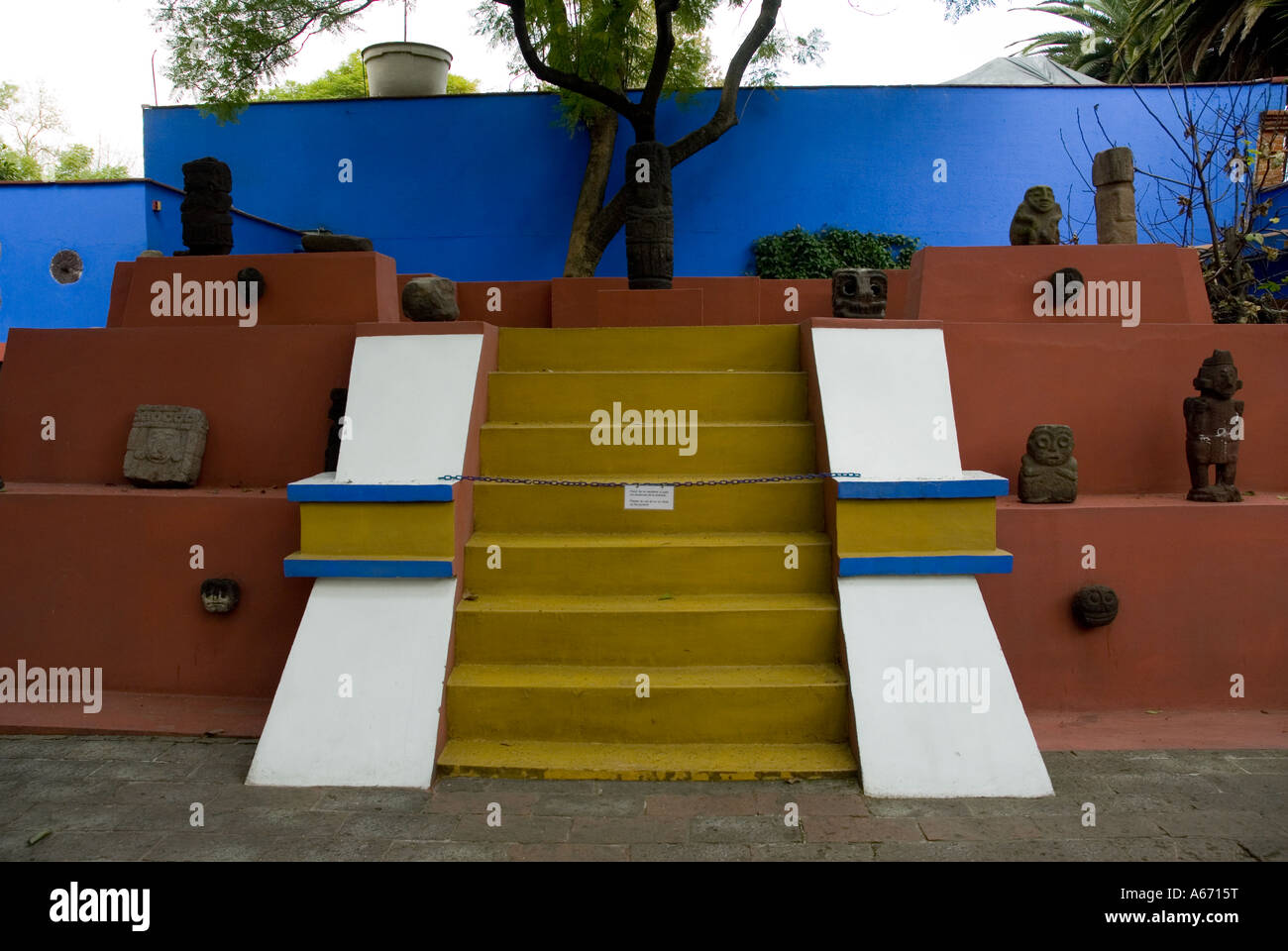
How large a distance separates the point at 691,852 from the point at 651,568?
1383 mm

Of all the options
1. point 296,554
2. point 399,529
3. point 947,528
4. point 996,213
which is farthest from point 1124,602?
point 996,213

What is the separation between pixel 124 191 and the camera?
1055 cm

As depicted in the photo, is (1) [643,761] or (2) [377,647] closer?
(1) [643,761]

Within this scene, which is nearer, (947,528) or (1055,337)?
(947,528)

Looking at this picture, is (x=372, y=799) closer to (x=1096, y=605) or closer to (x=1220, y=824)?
(x=1220, y=824)

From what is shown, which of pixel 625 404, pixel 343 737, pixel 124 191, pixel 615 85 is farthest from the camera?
pixel 615 85

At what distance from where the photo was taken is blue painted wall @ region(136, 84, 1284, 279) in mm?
12406

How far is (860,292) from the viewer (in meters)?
5.44

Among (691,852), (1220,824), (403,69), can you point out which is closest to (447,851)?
(691,852)

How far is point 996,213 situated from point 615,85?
5.36 meters

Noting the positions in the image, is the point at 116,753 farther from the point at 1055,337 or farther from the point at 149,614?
the point at 1055,337

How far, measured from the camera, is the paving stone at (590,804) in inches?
135

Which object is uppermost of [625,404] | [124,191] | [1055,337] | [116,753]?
[124,191]

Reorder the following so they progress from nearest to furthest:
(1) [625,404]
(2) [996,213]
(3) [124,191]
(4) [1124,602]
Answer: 1. (4) [1124,602]
2. (1) [625,404]
3. (3) [124,191]
4. (2) [996,213]
